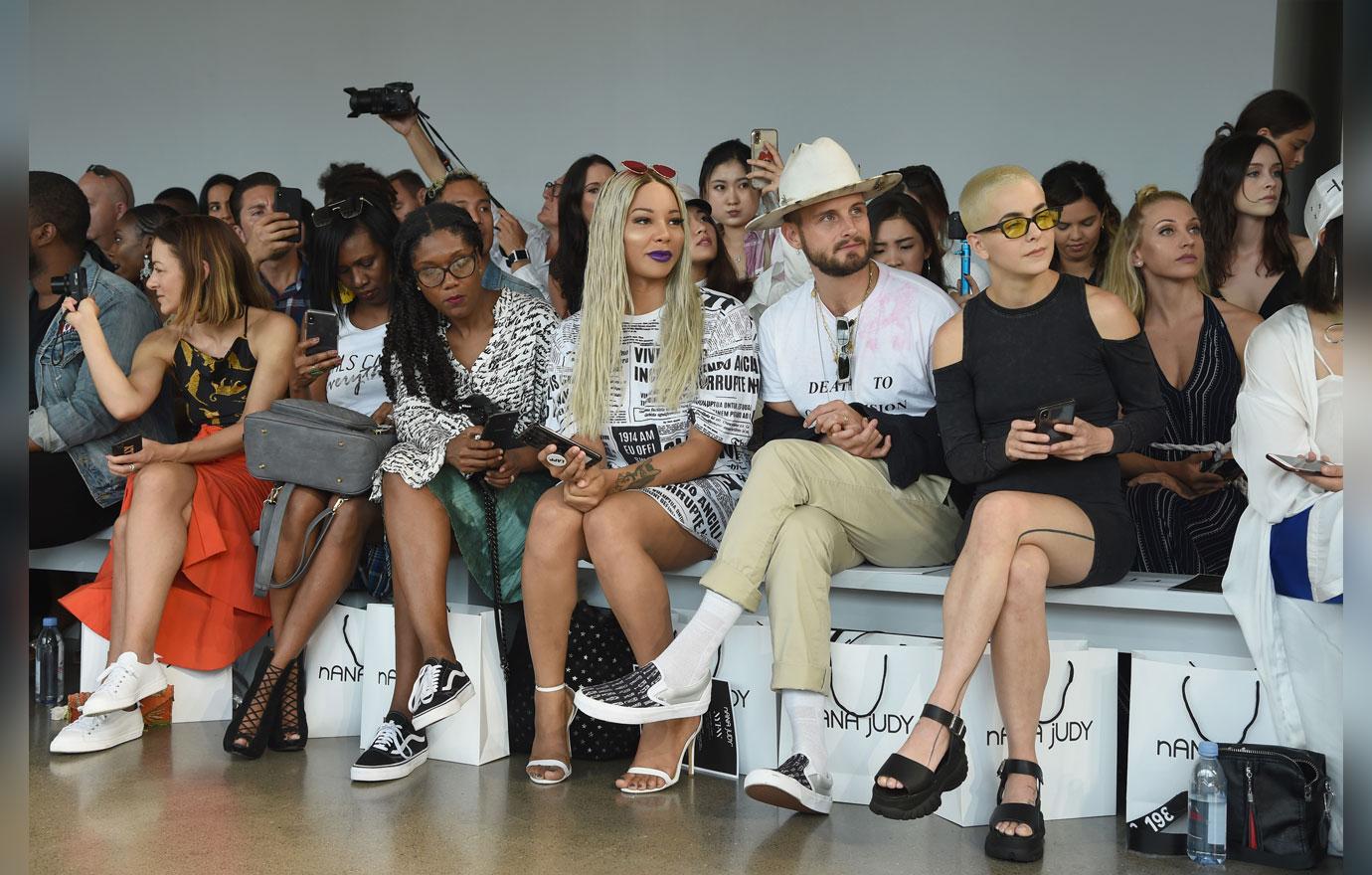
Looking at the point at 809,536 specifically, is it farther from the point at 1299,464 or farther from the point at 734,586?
the point at 1299,464

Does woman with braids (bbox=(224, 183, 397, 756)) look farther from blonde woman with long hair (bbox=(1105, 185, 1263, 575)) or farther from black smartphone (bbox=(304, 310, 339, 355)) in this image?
blonde woman with long hair (bbox=(1105, 185, 1263, 575))

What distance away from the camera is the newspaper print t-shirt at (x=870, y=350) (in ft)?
11.4

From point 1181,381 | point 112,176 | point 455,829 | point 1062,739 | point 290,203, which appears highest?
point 112,176

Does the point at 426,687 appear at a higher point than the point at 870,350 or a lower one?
lower

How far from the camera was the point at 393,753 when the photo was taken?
329 cm

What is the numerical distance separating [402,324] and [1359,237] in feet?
11.2

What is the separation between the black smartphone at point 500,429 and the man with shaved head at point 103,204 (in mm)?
3016

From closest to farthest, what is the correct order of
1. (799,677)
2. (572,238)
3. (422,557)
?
(799,677)
(422,557)
(572,238)

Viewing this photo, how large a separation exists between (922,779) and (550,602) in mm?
1033

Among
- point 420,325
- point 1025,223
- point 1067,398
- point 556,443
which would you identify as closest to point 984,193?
point 1025,223

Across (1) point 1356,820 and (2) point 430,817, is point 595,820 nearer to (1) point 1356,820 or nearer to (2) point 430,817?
(2) point 430,817

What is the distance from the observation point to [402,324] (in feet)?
12.5

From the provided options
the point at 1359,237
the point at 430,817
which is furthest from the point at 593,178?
the point at 1359,237

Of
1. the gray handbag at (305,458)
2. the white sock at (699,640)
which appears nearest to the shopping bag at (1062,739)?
the white sock at (699,640)
